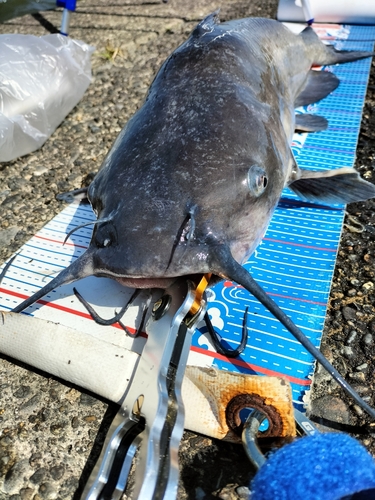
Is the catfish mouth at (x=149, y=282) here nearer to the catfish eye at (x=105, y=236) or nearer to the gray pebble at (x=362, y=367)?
the catfish eye at (x=105, y=236)

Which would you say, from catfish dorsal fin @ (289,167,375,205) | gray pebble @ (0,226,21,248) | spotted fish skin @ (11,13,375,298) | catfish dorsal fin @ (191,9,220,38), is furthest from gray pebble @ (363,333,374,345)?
gray pebble @ (0,226,21,248)

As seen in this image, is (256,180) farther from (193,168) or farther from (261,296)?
(261,296)

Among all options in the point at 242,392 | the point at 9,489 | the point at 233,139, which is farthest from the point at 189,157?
the point at 9,489

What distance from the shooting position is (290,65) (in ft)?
10.6

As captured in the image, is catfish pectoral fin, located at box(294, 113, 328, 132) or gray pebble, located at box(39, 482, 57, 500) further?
catfish pectoral fin, located at box(294, 113, 328, 132)

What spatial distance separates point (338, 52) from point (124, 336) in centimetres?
331

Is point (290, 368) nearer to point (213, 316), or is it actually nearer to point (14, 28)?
point (213, 316)

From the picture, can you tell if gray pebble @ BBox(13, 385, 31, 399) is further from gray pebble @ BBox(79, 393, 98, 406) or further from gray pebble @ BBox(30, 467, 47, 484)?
gray pebble @ BBox(30, 467, 47, 484)

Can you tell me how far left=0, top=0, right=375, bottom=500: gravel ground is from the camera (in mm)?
1574

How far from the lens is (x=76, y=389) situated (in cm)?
185

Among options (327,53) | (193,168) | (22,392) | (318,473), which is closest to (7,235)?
(22,392)

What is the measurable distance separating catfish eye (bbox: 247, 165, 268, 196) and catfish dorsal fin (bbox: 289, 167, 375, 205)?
0.70 metres

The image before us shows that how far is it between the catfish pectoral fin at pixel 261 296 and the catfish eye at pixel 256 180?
31cm

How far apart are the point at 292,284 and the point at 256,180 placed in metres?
0.63
